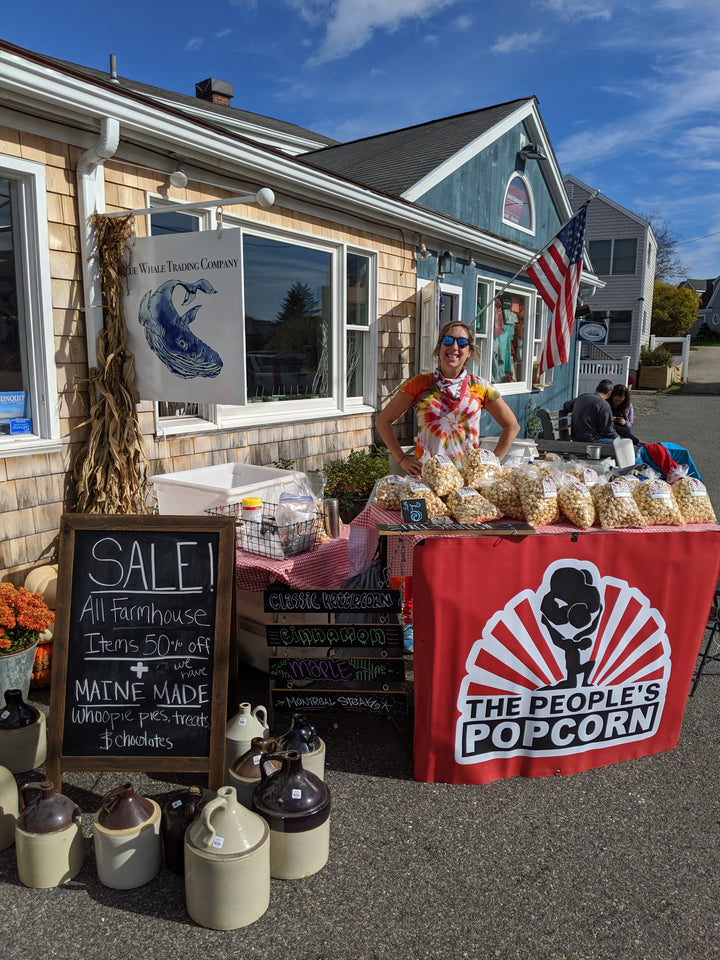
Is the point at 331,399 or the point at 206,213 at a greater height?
the point at 206,213

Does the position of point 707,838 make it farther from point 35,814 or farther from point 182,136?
point 182,136

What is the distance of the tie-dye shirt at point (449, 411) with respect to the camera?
14.0 feet

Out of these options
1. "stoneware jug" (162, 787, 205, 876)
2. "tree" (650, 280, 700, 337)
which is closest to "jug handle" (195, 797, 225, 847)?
"stoneware jug" (162, 787, 205, 876)

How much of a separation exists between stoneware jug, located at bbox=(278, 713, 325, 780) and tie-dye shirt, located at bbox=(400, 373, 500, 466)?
2.06 m

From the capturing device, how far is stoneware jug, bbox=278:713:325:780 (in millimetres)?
2658

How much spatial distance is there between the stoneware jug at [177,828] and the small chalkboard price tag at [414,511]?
4.44 feet

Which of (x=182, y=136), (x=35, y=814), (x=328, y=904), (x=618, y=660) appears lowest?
(x=328, y=904)

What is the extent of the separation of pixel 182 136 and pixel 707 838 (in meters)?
4.80

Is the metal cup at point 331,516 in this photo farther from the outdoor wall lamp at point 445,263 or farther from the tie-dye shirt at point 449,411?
the outdoor wall lamp at point 445,263

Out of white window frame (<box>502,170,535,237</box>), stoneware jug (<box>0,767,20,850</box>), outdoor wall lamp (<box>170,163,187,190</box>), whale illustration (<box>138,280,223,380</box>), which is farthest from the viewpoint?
white window frame (<box>502,170,535,237</box>)

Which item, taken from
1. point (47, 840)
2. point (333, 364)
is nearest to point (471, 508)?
point (47, 840)

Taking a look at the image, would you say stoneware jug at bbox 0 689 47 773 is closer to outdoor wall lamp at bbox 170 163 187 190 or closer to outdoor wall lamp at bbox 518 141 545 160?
outdoor wall lamp at bbox 170 163 187 190

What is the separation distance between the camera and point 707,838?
8.49 ft

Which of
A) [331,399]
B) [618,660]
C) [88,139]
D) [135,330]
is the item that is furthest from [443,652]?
[331,399]
